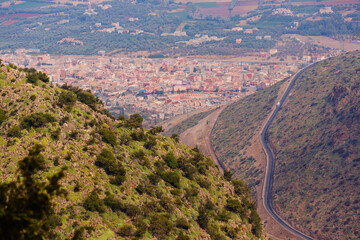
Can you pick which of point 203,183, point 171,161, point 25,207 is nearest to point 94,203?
point 25,207

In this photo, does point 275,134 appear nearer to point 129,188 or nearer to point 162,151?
point 162,151

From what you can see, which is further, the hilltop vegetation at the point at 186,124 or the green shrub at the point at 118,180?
the hilltop vegetation at the point at 186,124

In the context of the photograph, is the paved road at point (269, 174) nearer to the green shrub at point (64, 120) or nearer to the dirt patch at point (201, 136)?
the dirt patch at point (201, 136)

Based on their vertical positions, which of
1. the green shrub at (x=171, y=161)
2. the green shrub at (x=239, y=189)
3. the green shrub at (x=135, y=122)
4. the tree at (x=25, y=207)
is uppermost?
the tree at (x=25, y=207)

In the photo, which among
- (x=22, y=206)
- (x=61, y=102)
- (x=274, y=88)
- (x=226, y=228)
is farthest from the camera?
(x=274, y=88)

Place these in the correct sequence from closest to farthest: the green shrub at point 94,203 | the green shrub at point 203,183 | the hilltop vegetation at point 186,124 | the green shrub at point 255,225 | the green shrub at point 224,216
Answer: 1. the green shrub at point 94,203
2. the green shrub at point 224,216
3. the green shrub at point 255,225
4. the green shrub at point 203,183
5. the hilltop vegetation at point 186,124

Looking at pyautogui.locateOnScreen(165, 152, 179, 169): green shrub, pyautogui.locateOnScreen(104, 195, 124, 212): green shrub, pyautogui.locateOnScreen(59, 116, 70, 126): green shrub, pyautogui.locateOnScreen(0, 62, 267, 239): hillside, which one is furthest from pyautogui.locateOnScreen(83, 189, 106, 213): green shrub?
pyautogui.locateOnScreen(165, 152, 179, 169): green shrub

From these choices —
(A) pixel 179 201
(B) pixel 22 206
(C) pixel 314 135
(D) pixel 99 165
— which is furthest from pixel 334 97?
(B) pixel 22 206

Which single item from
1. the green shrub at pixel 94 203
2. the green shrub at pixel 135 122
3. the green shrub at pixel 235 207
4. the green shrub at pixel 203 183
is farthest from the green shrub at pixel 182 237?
the green shrub at pixel 135 122
